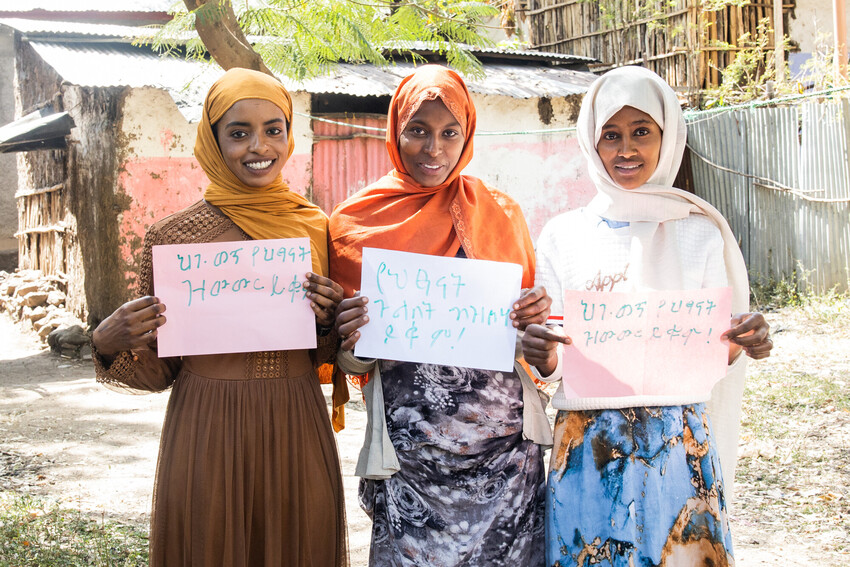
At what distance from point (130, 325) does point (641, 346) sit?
4.46ft

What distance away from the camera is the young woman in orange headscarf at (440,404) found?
7.03 ft

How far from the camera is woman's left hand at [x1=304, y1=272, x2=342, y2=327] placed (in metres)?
2.17

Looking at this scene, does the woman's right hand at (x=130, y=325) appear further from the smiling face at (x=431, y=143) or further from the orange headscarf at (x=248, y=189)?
the smiling face at (x=431, y=143)

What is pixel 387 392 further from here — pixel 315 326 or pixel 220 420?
pixel 220 420

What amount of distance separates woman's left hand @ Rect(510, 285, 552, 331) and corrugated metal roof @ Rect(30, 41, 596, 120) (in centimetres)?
537

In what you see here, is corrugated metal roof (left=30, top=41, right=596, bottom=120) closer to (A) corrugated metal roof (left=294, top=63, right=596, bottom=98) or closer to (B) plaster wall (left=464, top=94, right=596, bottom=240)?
(A) corrugated metal roof (left=294, top=63, right=596, bottom=98)

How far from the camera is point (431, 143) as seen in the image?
2.24 metres

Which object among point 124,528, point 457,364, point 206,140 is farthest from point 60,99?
point 457,364

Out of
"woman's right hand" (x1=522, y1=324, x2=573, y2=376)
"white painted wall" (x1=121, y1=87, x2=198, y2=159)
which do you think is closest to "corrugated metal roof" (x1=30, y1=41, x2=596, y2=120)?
"white painted wall" (x1=121, y1=87, x2=198, y2=159)

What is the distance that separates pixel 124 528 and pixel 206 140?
7.20 feet

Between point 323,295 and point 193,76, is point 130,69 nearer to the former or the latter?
point 193,76

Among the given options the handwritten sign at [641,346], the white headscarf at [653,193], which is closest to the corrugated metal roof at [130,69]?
the white headscarf at [653,193]

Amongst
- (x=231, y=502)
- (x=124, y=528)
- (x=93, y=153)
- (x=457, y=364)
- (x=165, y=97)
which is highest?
(x=165, y=97)

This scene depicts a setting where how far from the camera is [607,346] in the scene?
203cm
